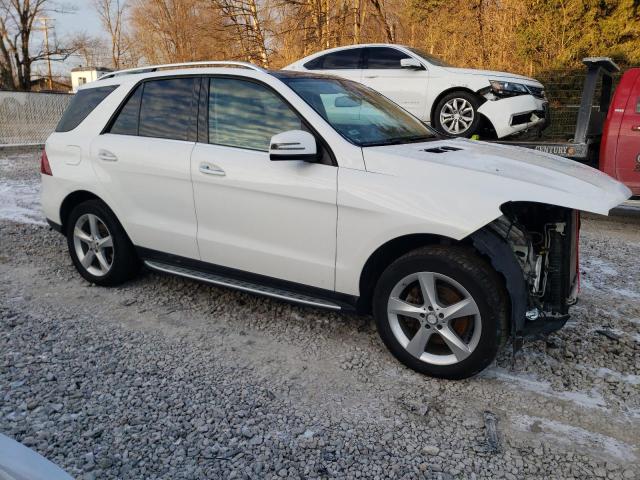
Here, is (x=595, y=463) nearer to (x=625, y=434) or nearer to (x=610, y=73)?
(x=625, y=434)

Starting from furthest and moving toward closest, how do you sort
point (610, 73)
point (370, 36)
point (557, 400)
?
point (370, 36), point (610, 73), point (557, 400)

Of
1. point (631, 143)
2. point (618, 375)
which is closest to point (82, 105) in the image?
point (618, 375)

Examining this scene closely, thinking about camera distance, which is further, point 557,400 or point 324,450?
point 557,400

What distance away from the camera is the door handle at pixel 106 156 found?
4.25m

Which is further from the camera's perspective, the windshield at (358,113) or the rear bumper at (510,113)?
the rear bumper at (510,113)

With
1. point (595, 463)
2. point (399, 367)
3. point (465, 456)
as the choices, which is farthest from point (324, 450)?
point (595, 463)

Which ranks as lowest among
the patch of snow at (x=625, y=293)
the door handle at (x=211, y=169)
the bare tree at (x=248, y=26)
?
the patch of snow at (x=625, y=293)

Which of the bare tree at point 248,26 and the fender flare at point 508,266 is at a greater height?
the bare tree at point 248,26

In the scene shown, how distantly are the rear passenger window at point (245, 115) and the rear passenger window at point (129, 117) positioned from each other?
0.78 metres

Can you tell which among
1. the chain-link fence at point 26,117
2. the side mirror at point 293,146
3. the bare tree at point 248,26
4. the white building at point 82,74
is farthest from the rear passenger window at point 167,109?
the white building at point 82,74

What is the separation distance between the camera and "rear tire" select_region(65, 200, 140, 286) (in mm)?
4410

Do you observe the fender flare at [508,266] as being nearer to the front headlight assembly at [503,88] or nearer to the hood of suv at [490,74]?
the front headlight assembly at [503,88]

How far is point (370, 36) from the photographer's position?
2175 cm

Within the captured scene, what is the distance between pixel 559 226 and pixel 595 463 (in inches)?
50.6
